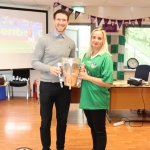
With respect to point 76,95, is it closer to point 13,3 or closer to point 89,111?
point 89,111

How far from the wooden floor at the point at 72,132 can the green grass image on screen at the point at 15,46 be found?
1705mm

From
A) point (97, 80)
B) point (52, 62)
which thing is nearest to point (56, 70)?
point (52, 62)

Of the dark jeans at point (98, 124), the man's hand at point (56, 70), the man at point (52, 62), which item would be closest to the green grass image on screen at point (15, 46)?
the man at point (52, 62)

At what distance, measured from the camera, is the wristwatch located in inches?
244

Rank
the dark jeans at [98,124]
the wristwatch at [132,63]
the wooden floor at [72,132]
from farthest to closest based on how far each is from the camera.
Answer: the wristwatch at [132,63] → the wooden floor at [72,132] → the dark jeans at [98,124]

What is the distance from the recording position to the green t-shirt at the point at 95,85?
191cm

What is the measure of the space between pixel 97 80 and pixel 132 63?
457 centimetres

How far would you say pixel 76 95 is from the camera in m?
3.84

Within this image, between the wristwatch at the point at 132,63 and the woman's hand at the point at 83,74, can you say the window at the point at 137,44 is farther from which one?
the woman's hand at the point at 83,74

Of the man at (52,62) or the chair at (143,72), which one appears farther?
the chair at (143,72)

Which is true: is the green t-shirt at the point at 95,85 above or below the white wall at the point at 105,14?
below

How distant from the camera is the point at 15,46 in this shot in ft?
18.2

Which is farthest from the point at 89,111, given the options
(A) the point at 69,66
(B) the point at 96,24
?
(B) the point at 96,24

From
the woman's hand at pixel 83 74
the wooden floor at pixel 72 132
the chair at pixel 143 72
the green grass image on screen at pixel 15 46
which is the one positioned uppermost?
the green grass image on screen at pixel 15 46
